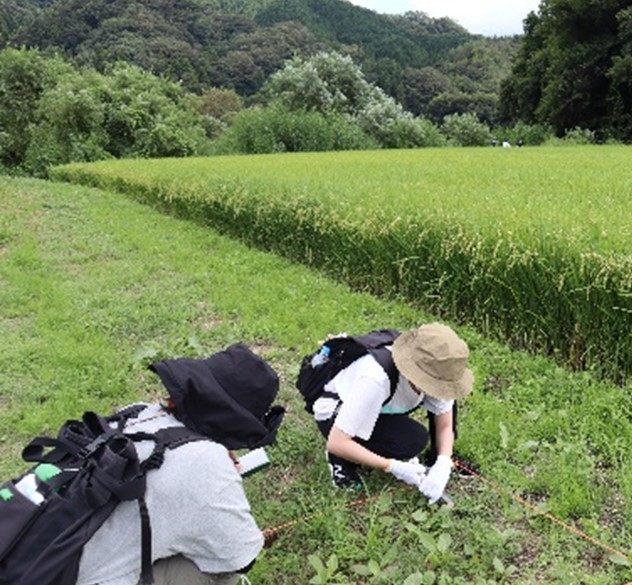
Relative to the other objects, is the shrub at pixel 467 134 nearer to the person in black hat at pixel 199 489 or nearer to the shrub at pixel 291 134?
the shrub at pixel 291 134

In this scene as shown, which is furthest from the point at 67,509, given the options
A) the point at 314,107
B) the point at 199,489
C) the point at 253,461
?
the point at 314,107

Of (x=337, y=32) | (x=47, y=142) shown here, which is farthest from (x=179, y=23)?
(x=47, y=142)

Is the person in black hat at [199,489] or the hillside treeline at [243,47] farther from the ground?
the hillside treeline at [243,47]

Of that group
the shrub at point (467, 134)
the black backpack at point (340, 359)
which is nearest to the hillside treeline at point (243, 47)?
the shrub at point (467, 134)

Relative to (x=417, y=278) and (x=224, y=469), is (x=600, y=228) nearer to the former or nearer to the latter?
(x=417, y=278)

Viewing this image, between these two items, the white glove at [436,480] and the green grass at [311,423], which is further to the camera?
the white glove at [436,480]

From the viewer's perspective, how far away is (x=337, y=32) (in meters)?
76.8

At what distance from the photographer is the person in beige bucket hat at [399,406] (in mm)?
2709

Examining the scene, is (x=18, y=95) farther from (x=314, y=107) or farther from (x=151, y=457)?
(x=151, y=457)

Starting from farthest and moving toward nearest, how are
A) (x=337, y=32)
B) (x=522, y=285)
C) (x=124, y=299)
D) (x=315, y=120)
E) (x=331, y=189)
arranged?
(x=337, y=32)
(x=315, y=120)
(x=331, y=189)
(x=124, y=299)
(x=522, y=285)

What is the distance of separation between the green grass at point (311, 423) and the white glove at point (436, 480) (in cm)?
9

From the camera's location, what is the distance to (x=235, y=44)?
67.8 m

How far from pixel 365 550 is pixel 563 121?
102 feet

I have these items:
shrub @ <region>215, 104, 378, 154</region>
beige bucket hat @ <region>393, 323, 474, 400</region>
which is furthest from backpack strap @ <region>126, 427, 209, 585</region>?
shrub @ <region>215, 104, 378, 154</region>
